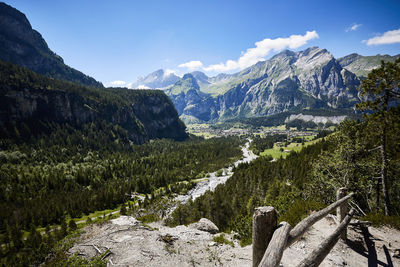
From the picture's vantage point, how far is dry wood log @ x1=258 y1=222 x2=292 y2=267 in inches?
148

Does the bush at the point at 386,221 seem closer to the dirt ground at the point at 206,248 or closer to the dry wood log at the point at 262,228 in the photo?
the dirt ground at the point at 206,248

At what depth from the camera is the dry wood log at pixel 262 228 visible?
4.51 m

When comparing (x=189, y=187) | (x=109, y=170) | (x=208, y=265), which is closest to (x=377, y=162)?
(x=208, y=265)

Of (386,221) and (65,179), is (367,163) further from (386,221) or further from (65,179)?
(65,179)

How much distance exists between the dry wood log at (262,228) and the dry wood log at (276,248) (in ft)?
0.63

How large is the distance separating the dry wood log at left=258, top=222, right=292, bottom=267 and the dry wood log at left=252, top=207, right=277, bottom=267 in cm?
19

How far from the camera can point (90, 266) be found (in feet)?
38.5

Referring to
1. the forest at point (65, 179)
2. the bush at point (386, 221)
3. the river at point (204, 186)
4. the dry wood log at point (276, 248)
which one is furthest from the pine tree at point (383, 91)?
the river at point (204, 186)

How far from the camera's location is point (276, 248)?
161 inches

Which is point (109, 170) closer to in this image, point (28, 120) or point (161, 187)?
point (161, 187)

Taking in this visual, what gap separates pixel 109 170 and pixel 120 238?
118 m

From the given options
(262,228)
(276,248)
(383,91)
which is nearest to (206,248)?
(262,228)

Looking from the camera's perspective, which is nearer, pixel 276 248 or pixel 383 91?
pixel 276 248

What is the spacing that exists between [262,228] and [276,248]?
0.55 meters
